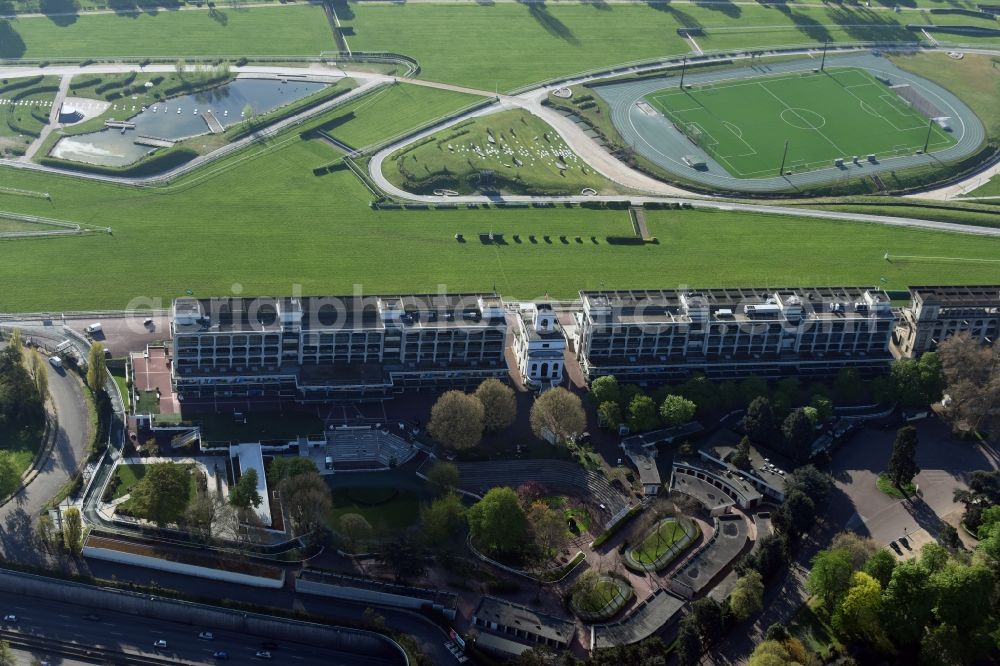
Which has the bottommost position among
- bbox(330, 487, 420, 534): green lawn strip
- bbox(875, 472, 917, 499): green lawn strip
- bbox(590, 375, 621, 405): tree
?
bbox(875, 472, 917, 499): green lawn strip

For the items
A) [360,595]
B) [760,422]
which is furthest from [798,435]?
[360,595]

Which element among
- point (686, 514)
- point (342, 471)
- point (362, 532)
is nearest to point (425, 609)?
point (362, 532)

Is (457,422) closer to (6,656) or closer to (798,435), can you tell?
(798,435)

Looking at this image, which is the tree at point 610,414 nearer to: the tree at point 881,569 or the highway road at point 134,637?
the tree at point 881,569

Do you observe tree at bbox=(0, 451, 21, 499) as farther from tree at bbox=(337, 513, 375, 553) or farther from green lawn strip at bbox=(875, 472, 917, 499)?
green lawn strip at bbox=(875, 472, 917, 499)

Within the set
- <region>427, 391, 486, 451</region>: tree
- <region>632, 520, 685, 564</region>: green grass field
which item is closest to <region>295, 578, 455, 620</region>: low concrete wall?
<region>427, 391, 486, 451</region>: tree

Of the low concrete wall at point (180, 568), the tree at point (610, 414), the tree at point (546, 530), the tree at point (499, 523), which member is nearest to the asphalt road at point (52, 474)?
the low concrete wall at point (180, 568)

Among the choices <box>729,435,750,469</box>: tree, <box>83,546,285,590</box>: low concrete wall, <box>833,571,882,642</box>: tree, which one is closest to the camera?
<box>833,571,882,642</box>: tree
